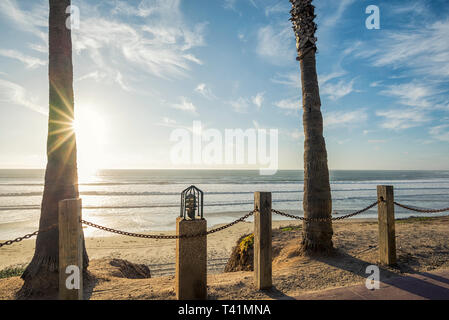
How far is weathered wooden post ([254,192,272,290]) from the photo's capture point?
13.3 feet

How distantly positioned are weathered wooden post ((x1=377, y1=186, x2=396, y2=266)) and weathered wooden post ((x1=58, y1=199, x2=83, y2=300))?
5.55 metres

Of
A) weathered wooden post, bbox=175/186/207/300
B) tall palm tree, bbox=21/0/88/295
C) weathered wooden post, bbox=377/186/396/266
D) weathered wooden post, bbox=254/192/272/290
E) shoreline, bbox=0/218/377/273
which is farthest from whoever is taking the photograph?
shoreline, bbox=0/218/377/273

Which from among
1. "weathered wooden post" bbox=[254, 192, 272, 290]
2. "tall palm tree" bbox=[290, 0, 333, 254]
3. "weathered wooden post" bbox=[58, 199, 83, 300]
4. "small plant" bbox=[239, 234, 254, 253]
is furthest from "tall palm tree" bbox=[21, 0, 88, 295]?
"tall palm tree" bbox=[290, 0, 333, 254]

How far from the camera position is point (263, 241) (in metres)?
4.07

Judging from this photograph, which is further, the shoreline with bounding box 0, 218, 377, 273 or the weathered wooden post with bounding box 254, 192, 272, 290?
the shoreline with bounding box 0, 218, 377, 273

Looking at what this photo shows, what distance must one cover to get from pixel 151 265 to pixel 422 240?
28.2 feet

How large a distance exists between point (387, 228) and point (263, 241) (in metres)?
2.83

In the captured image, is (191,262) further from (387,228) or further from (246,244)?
(387,228)

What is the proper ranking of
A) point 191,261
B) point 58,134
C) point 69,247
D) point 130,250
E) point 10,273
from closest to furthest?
1. point 69,247
2. point 191,261
3. point 58,134
4. point 10,273
5. point 130,250

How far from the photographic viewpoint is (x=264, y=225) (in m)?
4.06

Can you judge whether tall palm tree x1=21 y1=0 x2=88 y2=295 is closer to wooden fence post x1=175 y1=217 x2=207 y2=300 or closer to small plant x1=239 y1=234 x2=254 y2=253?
wooden fence post x1=175 y1=217 x2=207 y2=300

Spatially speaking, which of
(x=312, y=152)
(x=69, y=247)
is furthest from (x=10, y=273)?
(x=312, y=152)
